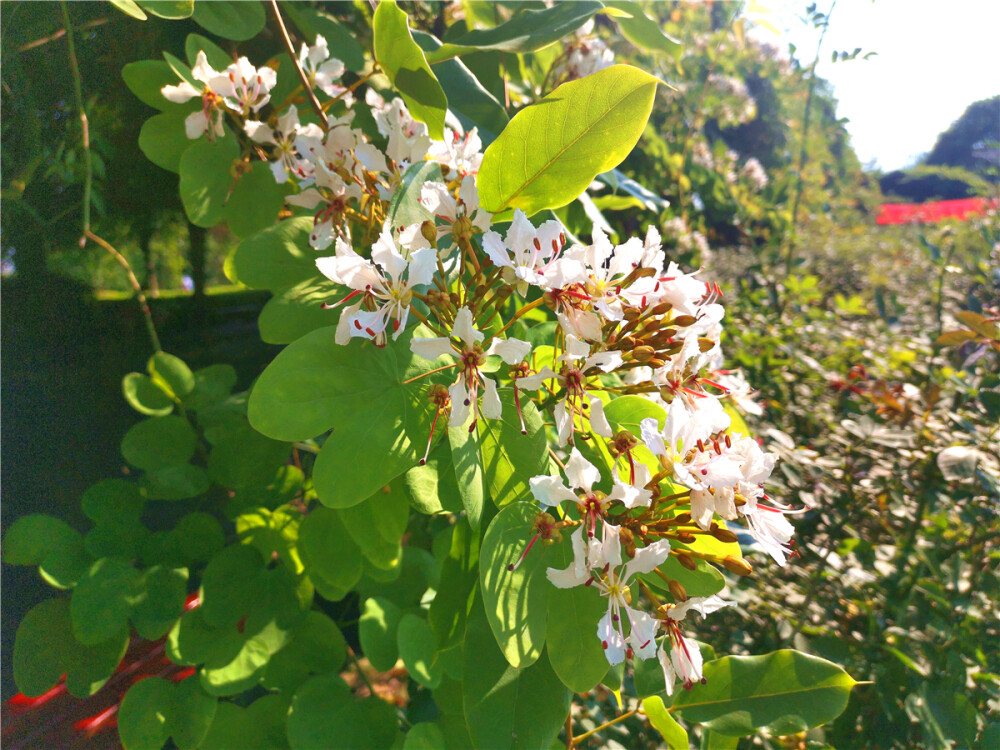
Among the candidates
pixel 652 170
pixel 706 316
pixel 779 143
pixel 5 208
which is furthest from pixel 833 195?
pixel 5 208

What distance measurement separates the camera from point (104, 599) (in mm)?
1028

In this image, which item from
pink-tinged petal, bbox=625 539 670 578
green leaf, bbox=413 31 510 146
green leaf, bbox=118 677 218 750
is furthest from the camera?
green leaf, bbox=118 677 218 750

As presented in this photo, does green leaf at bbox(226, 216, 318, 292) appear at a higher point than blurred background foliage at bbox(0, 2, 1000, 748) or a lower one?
higher

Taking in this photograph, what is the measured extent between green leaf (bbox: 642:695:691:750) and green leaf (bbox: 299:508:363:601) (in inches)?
20.3

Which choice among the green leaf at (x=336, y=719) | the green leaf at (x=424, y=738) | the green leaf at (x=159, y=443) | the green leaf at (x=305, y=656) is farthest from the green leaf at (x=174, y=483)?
the green leaf at (x=424, y=738)

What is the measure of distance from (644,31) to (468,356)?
829mm

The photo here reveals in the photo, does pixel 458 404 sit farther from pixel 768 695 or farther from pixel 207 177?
pixel 207 177

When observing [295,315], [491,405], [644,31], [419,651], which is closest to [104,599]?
[419,651]

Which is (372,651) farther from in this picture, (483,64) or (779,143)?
(779,143)

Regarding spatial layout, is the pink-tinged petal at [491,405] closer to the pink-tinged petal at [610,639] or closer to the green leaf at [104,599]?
the pink-tinged petal at [610,639]

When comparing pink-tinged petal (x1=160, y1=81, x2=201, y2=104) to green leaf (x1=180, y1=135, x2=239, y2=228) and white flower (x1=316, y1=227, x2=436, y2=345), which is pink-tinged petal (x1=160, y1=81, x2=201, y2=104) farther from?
white flower (x1=316, y1=227, x2=436, y2=345)

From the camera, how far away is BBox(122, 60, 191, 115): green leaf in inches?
38.1

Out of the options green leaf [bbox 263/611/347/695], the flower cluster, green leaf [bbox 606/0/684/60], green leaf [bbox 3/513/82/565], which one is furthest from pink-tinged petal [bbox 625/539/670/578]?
green leaf [bbox 3/513/82/565]

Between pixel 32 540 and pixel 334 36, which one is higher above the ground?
pixel 334 36
